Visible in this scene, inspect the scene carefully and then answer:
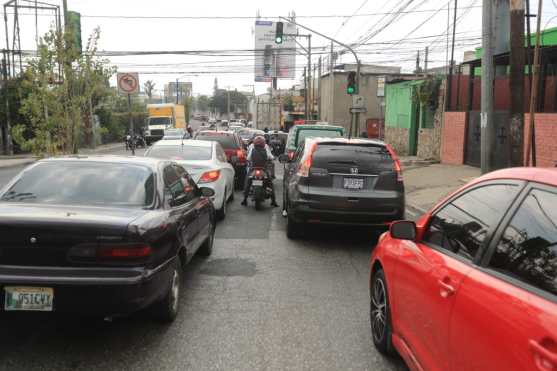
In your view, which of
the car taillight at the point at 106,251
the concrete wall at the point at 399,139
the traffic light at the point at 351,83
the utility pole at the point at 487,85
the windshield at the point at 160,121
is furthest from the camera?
the windshield at the point at 160,121

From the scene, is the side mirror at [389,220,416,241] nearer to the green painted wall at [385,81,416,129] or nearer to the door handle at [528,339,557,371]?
the door handle at [528,339,557,371]

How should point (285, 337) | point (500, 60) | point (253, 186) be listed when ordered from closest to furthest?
point (285, 337) < point (253, 186) < point (500, 60)

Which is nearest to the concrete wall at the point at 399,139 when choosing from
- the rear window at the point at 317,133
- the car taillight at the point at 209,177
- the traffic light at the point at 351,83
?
the traffic light at the point at 351,83

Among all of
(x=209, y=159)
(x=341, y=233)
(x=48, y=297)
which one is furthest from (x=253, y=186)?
(x=48, y=297)

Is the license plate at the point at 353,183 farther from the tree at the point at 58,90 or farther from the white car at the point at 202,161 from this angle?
the tree at the point at 58,90

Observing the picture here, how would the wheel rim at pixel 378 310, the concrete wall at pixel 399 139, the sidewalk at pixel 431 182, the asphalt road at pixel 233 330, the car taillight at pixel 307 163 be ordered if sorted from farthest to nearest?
1. the concrete wall at pixel 399 139
2. the sidewalk at pixel 431 182
3. the car taillight at pixel 307 163
4. the wheel rim at pixel 378 310
5. the asphalt road at pixel 233 330

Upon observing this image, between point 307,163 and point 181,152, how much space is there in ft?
9.93

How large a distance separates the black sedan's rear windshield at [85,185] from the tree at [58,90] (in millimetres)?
9793

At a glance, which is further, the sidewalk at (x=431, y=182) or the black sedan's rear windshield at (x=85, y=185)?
the sidewalk at (x=431, y=182)

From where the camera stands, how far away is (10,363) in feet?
13.4

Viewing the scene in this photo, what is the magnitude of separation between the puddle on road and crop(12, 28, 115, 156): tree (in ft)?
29.4

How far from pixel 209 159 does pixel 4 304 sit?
6619mm

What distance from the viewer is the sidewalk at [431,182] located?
13200 mm

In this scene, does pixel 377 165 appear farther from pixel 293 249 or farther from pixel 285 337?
pixel 285 337
